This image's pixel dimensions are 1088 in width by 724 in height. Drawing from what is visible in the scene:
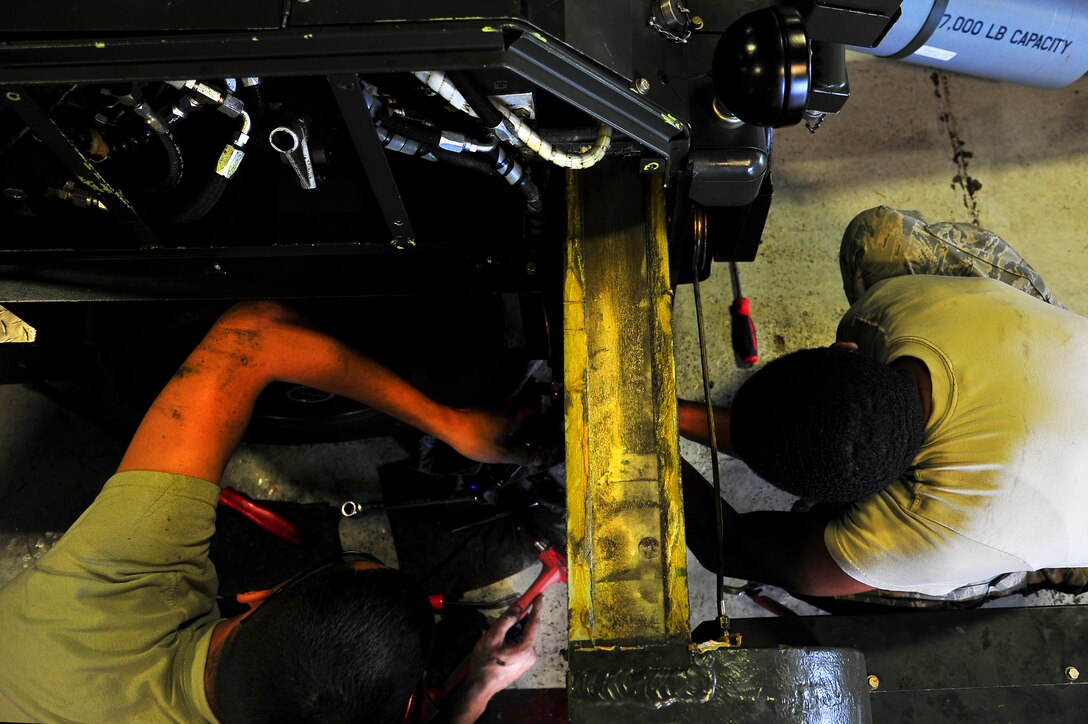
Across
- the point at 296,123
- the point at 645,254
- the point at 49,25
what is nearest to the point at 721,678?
the point at 645,254

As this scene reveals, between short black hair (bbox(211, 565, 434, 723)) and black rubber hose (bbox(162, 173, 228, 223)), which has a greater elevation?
black rubber hose (bbox(162, 173, 228, 223))

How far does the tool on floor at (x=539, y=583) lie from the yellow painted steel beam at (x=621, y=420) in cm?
78

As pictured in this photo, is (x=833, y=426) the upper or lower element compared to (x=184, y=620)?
upper

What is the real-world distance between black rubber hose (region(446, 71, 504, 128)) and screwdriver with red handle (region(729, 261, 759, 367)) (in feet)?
4.39

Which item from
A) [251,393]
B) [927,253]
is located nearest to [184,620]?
[251,393]

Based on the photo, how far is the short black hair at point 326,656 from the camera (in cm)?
130

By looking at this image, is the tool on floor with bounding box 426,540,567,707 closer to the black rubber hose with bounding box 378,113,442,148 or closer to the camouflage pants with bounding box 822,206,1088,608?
the camouflage pants with bounding box 822,206,1088,608

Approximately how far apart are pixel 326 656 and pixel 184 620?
1.12ft

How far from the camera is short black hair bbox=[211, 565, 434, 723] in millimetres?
1304

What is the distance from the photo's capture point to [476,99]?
111cm

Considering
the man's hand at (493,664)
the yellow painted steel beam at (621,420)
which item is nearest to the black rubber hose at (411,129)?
the yellow painted steel beam at (621,420)

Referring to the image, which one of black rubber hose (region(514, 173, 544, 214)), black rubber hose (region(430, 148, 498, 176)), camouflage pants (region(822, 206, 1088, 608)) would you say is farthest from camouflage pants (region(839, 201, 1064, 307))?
black rubber hose (region(430, 148, 498, 176))

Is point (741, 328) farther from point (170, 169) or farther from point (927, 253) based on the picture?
point (170, 169)

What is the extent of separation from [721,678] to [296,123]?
104 centimetres
